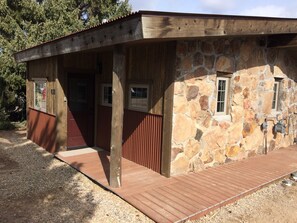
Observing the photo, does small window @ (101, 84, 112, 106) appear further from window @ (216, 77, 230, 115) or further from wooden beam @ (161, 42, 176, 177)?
window @ (216, 77, 230, 115)

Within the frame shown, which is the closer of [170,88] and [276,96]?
[170,88]

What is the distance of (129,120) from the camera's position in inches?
238

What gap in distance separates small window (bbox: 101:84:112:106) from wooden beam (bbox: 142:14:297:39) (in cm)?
342

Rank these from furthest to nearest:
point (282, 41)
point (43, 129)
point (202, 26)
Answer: point (43, 129)
point (282, 41)
point (202, 26)

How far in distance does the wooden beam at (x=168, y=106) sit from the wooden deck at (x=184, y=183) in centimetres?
34

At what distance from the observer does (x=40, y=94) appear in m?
7.75

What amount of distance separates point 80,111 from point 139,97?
219cm

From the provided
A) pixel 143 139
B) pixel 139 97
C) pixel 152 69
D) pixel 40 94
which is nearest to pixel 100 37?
pixel 152 69

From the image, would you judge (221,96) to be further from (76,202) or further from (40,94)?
(40,94)

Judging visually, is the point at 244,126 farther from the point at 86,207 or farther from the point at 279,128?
the point at 86,207

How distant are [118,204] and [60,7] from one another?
36.9 ft

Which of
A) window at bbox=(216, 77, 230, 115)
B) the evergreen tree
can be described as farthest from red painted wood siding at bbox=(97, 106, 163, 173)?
the evergreen tree

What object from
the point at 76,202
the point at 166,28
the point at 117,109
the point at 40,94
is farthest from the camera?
the point at 40,94

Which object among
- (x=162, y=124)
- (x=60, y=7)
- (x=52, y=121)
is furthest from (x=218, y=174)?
A: (x=60, y=7)
